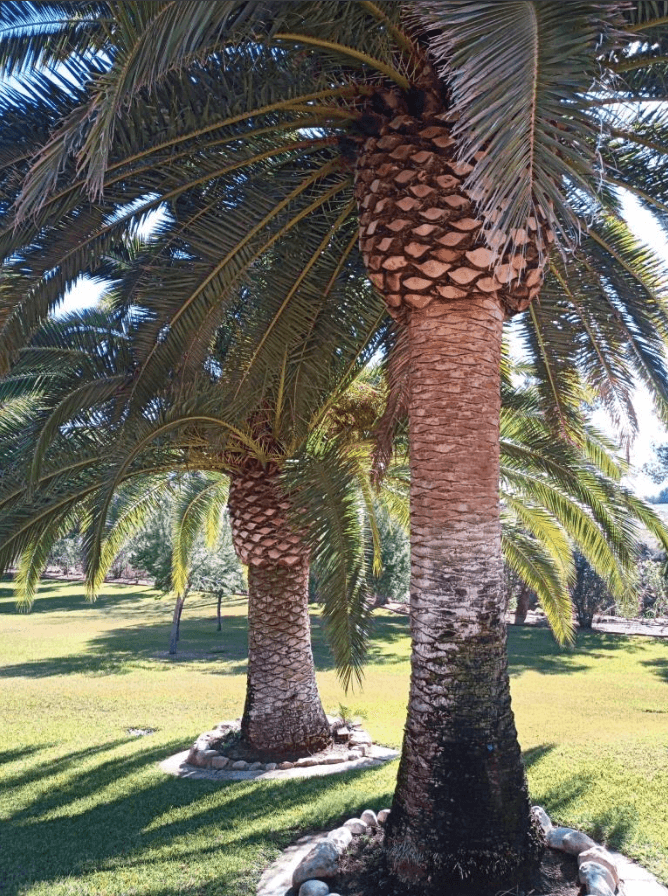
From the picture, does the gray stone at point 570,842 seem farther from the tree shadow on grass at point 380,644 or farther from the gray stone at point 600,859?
the tree shadow on grass at point 380,644

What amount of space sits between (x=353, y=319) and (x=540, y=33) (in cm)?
398

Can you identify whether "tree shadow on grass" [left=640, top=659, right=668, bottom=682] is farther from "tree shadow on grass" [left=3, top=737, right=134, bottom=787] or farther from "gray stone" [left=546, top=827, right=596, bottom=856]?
"gray stone" [left=546, top=827, right=596, bottom=856]

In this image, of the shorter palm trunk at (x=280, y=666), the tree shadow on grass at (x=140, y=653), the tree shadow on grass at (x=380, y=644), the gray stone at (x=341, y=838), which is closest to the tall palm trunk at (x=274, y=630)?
the shorter palm trunk at (x=280, y=666)

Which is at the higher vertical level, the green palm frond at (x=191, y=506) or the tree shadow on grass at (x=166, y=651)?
the green palm frond at (x=191, y=506)

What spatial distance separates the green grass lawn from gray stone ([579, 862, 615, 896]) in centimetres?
95

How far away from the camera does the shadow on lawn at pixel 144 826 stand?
558 cm

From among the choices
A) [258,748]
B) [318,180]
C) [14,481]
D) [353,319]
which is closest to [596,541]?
[353,319]

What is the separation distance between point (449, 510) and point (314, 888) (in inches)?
94.3

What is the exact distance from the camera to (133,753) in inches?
387

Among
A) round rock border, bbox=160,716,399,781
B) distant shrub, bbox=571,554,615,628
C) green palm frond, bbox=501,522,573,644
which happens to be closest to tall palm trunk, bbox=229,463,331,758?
round rock border, bbox=160,716,399,781

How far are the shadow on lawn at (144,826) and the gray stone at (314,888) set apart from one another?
63 cm

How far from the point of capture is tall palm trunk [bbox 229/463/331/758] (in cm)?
866

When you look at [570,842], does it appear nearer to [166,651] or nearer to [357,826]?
→ [357,826]

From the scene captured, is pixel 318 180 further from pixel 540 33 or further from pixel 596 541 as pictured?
pixel 596 541
